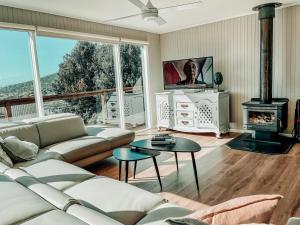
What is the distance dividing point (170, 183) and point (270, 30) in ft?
10.0

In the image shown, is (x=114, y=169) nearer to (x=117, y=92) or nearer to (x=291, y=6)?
(x=117, y=92)

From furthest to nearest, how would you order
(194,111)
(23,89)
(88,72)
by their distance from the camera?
(194,111) → (88,72) → (23,89)

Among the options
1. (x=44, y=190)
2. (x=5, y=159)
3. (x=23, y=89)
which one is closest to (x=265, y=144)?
(x=44, y=190)

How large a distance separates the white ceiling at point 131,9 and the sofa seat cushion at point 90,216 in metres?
2.88

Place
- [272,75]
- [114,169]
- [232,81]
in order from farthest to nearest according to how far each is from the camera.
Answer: [232,81]
[272,75]
[114,169]

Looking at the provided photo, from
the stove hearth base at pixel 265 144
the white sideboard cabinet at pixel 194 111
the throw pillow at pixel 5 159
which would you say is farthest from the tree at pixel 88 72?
the stove hearth base at pixel 265 144

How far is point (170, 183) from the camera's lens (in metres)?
2.90

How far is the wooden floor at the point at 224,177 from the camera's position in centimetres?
246

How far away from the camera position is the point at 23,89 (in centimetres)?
376

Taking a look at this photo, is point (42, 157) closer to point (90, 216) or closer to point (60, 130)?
point (60, 130)

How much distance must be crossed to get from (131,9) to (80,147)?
2.29 metres

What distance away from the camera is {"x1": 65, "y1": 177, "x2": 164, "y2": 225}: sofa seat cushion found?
4.89ft

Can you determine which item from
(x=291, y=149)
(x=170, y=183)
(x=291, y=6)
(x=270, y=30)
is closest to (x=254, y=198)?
(x=170, y=183)

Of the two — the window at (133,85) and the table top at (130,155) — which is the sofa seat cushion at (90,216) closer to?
the table top at (130,155)
